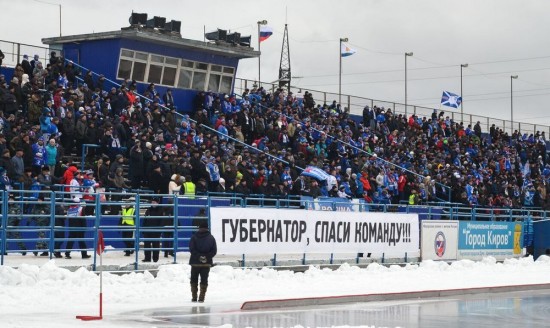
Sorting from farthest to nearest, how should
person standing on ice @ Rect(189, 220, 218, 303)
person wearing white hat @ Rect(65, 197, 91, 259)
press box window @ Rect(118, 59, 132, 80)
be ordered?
press box window @ Rect(118, 59, 132, 80), person wearing white hat @ Rect(65, 197, 91, 259), person standing on ice @ Rect(189, 220, 218, 303)

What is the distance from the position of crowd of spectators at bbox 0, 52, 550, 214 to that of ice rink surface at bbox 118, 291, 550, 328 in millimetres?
7937

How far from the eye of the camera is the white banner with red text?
2506 centimetres

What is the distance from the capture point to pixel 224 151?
35.9 metres

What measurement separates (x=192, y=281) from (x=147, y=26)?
26.2 m

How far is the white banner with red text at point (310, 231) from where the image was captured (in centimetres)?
2506

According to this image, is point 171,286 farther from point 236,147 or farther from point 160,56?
point 160,56

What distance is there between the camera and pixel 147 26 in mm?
44719

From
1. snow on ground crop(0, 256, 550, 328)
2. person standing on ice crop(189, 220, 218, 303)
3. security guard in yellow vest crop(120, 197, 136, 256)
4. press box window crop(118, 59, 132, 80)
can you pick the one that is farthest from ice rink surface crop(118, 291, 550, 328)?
press box window crop(118, 59, 132, 80)

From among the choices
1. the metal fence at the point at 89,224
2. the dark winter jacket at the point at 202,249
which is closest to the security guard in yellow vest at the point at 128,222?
the metal fence at the point at 89,224

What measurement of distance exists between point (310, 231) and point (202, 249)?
8.02 meters

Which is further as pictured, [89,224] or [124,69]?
[124,69]

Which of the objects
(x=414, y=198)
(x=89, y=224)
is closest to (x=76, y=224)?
(x=89, y=224)

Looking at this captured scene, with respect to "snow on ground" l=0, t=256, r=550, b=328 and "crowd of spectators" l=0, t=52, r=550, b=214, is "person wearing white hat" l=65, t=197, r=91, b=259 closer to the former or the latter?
"crowd of spectators" l=0, t=52, r=550, b=214

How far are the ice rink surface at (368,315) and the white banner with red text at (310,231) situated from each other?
492 cm
